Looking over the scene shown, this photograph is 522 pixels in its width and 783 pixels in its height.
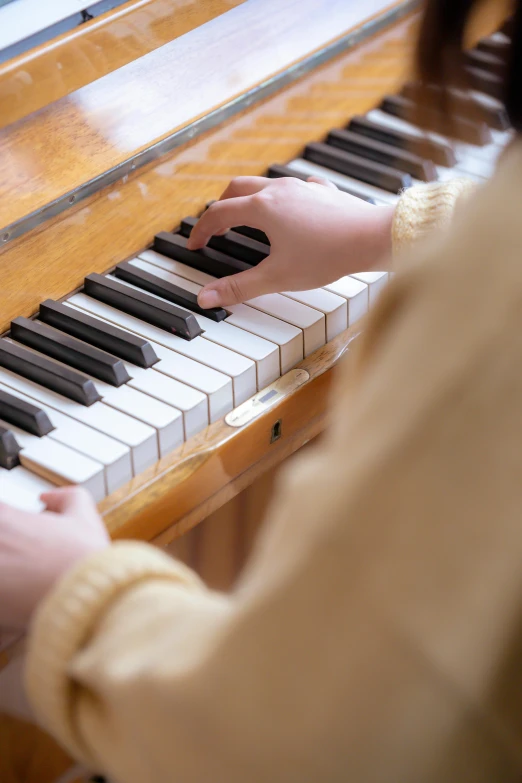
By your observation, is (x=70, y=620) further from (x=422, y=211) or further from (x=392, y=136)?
(x=392, y=136)

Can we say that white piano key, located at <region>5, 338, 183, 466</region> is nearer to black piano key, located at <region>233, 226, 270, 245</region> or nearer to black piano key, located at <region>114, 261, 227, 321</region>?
black piano key, located at <region>114, 261, 227, 321</region>

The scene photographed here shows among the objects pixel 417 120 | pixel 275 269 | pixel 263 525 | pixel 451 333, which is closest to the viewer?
pixel 451 333

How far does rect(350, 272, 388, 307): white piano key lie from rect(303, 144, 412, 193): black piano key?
0.83 feet

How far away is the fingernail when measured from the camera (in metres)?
1.33

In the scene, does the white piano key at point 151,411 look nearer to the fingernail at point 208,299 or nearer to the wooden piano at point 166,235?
the wooden piano at point 166,235

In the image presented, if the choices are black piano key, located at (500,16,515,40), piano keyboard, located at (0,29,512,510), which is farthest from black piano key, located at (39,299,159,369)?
black piano key, located at (500,16,515,40)

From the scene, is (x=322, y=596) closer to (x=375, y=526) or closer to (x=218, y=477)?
(x=375, y=526)

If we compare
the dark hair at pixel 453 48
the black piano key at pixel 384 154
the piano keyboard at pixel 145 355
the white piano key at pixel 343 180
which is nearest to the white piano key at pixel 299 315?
the piano keyboard at pixel 145 355

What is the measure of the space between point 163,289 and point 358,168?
47 centimetres

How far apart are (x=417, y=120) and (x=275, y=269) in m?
0.53

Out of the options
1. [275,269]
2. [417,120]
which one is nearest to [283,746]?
[417,120]

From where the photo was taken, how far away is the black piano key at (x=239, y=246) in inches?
56.3

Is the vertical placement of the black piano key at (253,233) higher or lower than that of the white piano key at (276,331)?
higher

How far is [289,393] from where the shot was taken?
4.19ft
